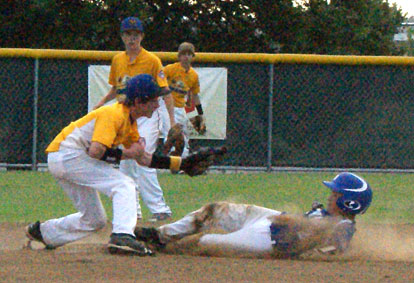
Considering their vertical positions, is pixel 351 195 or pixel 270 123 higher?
pixel 270 123

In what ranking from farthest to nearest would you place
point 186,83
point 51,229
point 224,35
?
point 224,35, point 186,83, point 51,229

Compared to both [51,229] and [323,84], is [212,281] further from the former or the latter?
[323,84]

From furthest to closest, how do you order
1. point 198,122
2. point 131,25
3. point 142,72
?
point 198,122 < point 142,72 < point 131,25

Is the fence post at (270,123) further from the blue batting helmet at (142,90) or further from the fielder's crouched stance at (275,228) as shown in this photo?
the blue batting helmet at (142,90)

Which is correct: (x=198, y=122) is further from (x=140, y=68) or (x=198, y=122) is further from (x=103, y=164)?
(x=103, y=164)

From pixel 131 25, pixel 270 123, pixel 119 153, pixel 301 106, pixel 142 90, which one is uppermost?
pixel 131 25

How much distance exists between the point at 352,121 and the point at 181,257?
26.6 ft

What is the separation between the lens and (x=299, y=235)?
20.4 ft

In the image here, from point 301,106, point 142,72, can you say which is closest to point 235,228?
point 142,72

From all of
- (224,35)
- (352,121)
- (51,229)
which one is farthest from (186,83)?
(224,35)

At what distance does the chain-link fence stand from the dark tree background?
7711mm

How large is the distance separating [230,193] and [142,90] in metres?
5.09

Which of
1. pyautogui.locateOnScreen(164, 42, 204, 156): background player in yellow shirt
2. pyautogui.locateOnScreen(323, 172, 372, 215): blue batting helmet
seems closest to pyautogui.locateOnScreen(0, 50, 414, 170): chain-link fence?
pyautogui.locateOnScreen(164, 42, 204, 156): background player in yellow shirt

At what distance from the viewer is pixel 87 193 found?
655cm
